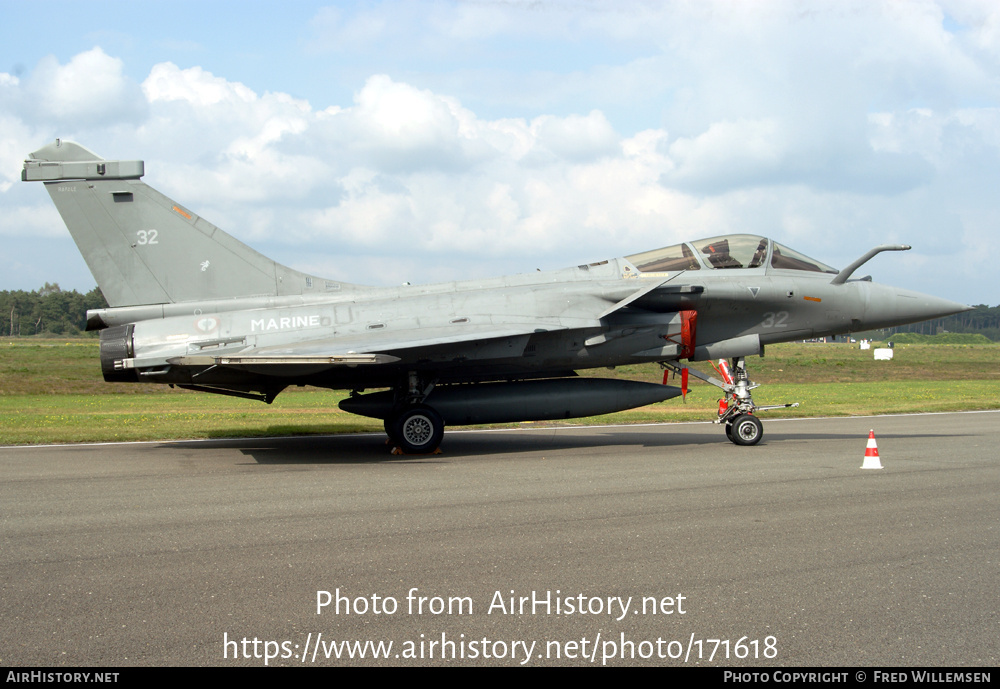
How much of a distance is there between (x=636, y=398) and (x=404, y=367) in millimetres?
3943

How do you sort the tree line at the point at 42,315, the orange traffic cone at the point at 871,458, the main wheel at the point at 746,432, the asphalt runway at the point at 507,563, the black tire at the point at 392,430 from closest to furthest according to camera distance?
the asphalt runway at the point at 507,563, the orange traffic cone at the point at 871,458, the black tire at the point at 392,430, the main wheel at the point at 746,432, the tree line at the point at 42,315

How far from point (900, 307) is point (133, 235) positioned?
13.3 m

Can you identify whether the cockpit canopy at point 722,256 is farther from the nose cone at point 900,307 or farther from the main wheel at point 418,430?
the main wheel at point 418,430

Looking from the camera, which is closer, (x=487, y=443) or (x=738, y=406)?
(x=738, y=406)

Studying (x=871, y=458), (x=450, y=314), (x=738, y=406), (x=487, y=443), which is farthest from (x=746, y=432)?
(x=450, y=314)

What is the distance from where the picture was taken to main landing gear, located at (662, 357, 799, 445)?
13.3 m

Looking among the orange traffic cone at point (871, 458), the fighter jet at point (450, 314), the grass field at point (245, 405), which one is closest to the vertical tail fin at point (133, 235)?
the fighter jet at point (450, 314)

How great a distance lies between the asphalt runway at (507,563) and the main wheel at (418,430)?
1.75m

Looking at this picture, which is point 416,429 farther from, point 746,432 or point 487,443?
point 746,432

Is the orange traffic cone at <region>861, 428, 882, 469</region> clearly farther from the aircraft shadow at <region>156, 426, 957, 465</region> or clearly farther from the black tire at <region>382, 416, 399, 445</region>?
the black tire at <region>382, 416, 399, 445</region>

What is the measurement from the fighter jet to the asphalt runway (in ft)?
7.41

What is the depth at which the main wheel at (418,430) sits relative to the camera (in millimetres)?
12703

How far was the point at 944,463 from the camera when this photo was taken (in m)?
11.0

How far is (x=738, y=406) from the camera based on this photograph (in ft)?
44.6
